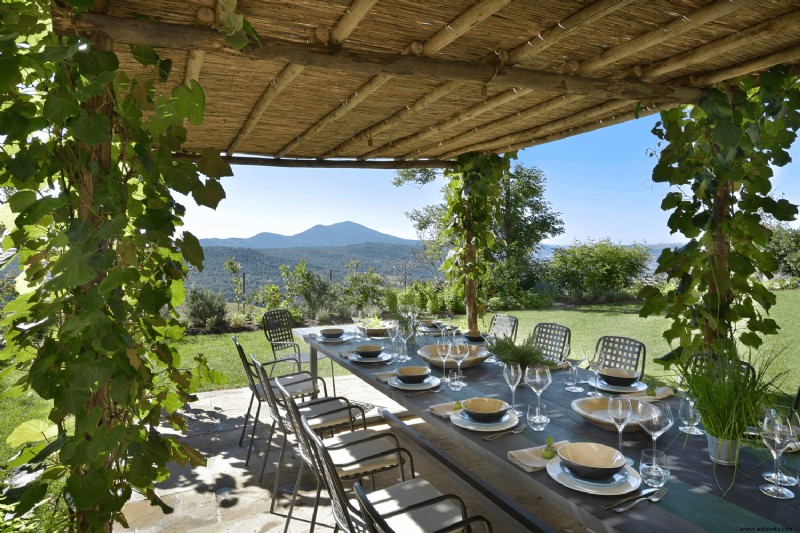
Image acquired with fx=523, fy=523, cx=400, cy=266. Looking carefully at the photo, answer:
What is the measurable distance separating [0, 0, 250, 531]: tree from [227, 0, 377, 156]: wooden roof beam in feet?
2.82

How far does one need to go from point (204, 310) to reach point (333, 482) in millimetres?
7568

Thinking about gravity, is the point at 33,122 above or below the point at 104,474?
above

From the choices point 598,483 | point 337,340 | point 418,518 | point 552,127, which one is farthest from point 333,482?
point 552,127

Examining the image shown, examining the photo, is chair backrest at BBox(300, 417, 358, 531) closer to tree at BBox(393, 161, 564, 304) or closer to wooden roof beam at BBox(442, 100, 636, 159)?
wooden roof beam at BBox(442, 100, 636, 159)

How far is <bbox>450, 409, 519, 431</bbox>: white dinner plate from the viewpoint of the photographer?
88.3 inches

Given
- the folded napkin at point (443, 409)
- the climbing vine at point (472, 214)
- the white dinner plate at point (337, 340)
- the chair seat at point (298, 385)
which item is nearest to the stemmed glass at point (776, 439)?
the folded napkin at point (443, 409)

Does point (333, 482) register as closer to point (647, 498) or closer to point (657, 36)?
point (647, 498)

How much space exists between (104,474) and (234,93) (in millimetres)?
2514

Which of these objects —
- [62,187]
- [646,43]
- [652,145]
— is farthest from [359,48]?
[652,145]

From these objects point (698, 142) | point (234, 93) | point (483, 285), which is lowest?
point (483, 285)

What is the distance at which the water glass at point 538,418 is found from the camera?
2.28 m

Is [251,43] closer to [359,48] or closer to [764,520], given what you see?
[359,48]

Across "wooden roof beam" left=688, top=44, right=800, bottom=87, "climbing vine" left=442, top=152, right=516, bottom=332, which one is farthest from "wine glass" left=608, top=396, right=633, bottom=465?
"climbing vine" left=442, top=152, right=516, bottom=332

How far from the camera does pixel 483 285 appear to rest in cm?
1160
